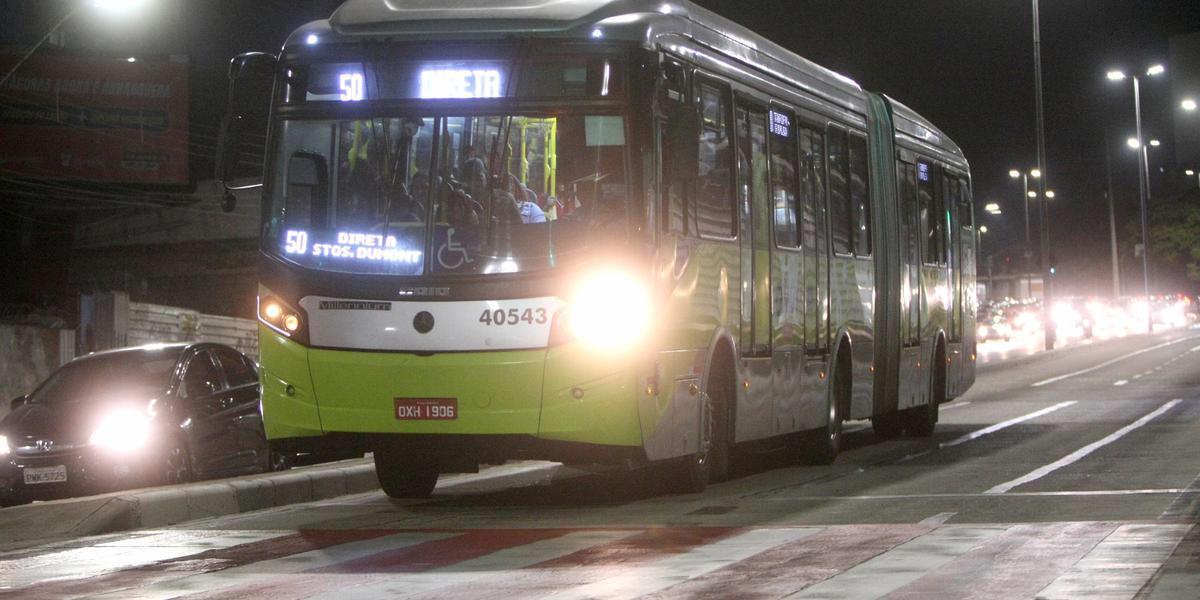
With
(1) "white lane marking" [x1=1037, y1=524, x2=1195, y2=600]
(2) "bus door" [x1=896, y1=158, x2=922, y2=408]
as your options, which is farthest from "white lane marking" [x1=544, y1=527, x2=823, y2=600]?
(2) "bus door" [x1=896, y1=158, x2=922, y2=408]

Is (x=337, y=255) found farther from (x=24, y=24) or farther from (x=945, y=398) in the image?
(x=24, y=24)

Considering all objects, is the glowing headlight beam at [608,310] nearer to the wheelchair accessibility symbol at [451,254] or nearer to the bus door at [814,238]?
the wheelchair accessibility symbol at [451,254]

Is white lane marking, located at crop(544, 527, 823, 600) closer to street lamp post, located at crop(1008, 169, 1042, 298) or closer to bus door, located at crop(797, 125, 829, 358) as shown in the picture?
bus door, located at crop(797, 125, 829, 358)

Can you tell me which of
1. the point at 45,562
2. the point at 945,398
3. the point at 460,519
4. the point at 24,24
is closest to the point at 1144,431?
the point at 945,398

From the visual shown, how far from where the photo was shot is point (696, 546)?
10719 mm

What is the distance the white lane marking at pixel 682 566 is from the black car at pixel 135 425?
7323 mm

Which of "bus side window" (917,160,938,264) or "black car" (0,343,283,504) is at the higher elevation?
"bus side window" (917,160,938,264)

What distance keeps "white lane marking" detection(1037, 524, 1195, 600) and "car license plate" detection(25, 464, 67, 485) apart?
9.56 meters

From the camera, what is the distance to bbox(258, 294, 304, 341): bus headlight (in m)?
12.9

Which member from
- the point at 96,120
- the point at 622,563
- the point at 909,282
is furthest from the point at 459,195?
the point at 96,120

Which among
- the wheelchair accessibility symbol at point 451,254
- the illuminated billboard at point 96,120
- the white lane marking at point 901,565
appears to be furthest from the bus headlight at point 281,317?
the illuminated billboard at point 96,120

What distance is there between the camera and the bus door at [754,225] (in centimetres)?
1513

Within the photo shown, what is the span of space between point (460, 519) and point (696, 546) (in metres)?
2.86

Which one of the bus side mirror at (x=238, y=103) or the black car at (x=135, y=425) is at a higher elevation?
the bus side mirror at (x=238, y=103)
